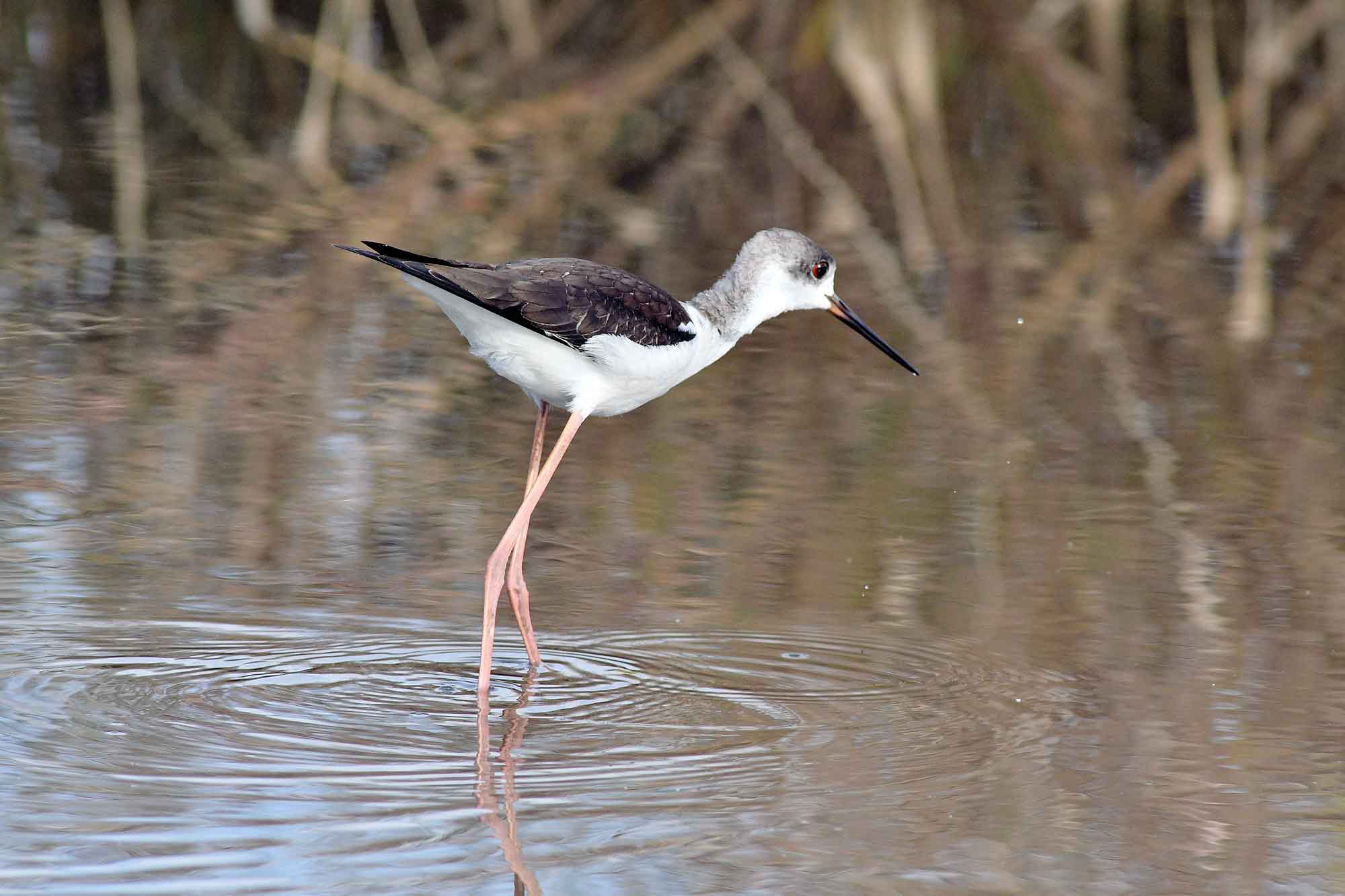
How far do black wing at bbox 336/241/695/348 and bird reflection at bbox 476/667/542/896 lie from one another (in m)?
0.86

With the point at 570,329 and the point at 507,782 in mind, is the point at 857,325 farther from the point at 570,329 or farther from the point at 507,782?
the point at 507,782

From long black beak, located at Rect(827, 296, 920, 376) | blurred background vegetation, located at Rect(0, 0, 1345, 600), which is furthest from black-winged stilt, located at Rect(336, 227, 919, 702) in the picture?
blurred background vegetation, located at Rect(0, 0, 1345, 600)

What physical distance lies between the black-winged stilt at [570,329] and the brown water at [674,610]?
34cm

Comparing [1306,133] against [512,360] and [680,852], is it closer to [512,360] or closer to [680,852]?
[512,360]

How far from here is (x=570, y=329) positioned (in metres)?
5.28

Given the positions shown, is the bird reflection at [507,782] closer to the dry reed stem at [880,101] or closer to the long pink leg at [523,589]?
the long pink leg at [523,589]

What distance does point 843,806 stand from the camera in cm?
439

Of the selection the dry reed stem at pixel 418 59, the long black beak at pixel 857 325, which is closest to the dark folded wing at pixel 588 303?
the long black beak at pixel 857 325

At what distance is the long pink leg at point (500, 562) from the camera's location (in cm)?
508

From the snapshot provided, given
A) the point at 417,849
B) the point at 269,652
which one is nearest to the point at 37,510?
the point at 269,652

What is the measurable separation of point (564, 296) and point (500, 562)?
2.28 feet

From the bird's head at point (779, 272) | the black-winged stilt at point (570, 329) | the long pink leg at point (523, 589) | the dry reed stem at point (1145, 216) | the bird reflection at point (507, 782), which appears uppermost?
the dry reed stem at point (1145, 216)

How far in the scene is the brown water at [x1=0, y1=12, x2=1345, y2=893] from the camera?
4207mm

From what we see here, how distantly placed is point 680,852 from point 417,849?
0.50m
